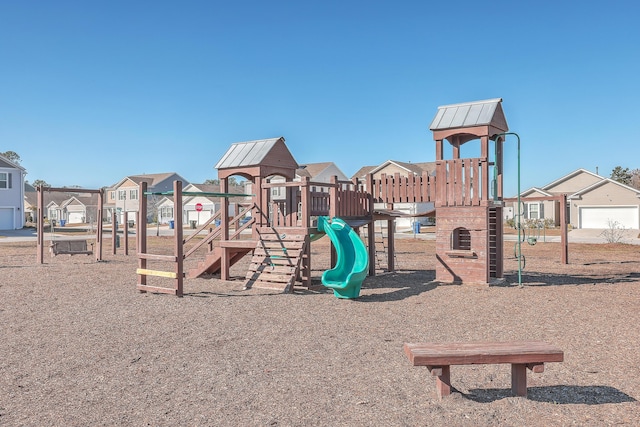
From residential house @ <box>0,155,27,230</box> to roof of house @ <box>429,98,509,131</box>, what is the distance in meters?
43.9

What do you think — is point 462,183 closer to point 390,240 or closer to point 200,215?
point 390,240

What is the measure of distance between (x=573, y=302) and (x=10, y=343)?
9966 mm

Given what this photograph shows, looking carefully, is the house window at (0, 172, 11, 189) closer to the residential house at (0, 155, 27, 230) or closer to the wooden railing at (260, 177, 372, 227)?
the residential house at (0, 155, 27, 230)

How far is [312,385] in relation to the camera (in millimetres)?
5645

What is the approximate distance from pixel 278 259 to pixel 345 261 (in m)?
1.82

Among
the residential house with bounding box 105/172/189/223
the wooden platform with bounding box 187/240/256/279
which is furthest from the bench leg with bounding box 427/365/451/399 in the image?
the residential house with bounding box 105/172/189/223

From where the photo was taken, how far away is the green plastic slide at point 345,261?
36.5ft

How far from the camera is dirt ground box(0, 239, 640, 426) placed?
16.0 ft

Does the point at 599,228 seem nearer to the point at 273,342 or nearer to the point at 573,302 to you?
the point at 573,302

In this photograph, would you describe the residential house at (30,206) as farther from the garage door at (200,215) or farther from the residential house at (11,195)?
the residential house at (11,195)

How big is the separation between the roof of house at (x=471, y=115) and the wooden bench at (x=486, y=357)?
32.3ft

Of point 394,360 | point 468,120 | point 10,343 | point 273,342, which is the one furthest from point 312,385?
point 468,120

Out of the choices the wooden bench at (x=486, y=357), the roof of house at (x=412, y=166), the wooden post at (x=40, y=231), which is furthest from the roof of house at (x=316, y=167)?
the wooden bench at (x=486, y=357)

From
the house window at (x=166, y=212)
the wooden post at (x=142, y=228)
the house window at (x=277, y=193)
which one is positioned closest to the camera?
the wooden post at (x=142, y=228)
